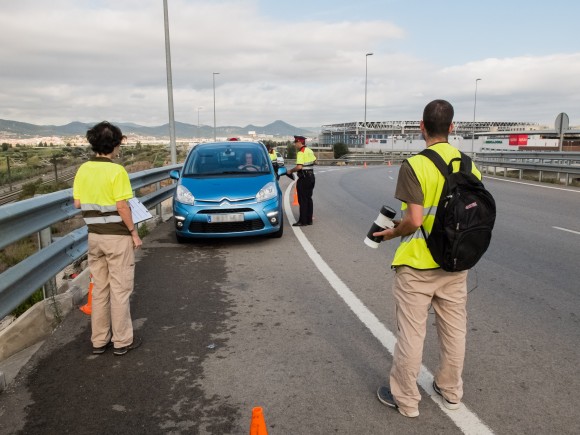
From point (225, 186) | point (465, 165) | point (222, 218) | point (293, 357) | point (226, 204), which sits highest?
point (465, 165)

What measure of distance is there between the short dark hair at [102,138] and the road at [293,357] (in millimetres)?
1634

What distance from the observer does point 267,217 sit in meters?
7.83

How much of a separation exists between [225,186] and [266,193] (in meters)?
0.66

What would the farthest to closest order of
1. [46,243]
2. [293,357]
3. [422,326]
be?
[46,243], [293,357], [422,326]

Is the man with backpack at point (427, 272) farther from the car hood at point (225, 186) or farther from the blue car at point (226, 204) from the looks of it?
the car hood at point (225, 186)

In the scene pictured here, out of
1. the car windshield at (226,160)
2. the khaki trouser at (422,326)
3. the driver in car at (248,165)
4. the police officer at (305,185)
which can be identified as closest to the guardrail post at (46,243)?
the khaki trouser at (422,326)

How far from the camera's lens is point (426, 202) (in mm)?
2879

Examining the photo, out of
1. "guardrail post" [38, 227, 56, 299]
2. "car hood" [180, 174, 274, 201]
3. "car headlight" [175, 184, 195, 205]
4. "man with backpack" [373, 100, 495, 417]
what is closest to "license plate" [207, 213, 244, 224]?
"car hood" [180, 174, 274, 201]

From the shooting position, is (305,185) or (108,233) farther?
(305,185)

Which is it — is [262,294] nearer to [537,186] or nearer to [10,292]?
[10,292]

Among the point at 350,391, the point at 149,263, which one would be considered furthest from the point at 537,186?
the point at 350,391

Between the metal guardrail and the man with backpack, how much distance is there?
2715 millimetres

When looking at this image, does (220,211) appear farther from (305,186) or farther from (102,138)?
(102,138)

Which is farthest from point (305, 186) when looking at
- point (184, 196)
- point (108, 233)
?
point (108, 233)
